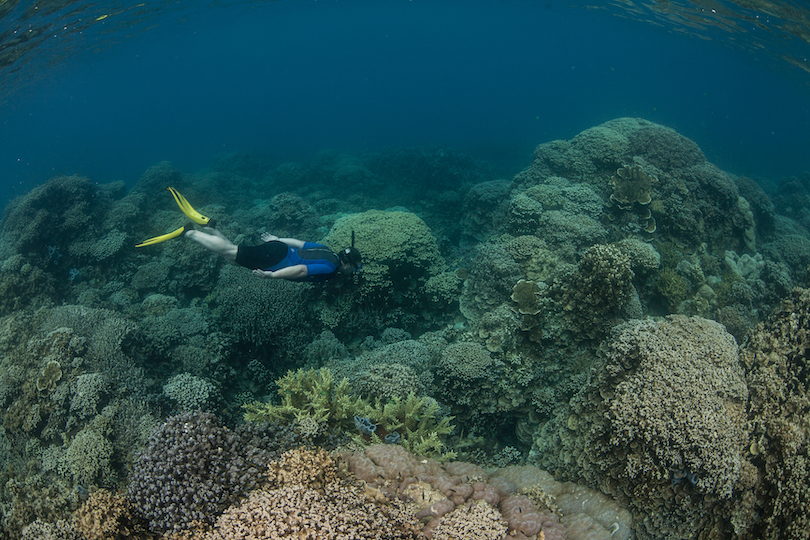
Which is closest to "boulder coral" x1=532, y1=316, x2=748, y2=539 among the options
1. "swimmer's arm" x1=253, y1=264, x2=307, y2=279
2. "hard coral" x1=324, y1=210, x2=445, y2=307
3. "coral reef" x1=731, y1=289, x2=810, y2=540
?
"coral reef" x1=731, y1=289, x2=810, y2=540

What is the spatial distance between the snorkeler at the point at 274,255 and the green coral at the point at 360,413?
1647 millimetres

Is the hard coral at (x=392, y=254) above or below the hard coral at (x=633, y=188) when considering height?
below

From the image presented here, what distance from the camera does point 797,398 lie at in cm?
379

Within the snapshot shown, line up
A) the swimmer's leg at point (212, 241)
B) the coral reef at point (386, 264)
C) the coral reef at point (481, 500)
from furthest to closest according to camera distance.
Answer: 1. the coral reef at point (386, 264)
2. the swimmer's leg at point (212, 241)
3. the coral reef at point (481, 500)

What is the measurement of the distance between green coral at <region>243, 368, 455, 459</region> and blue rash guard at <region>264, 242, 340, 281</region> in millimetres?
1639

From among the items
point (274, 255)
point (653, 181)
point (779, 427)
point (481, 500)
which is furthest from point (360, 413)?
point (653, 181)

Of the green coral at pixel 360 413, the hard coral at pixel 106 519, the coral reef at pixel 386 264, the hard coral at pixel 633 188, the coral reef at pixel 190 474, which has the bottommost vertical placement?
the coral reef at pixel 386 264

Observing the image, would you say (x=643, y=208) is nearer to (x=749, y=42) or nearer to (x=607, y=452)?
(x=607, y=452)

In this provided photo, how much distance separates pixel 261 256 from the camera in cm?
559

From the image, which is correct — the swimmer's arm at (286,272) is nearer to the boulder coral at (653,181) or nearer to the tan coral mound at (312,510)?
the tan coral mound at (312,510)

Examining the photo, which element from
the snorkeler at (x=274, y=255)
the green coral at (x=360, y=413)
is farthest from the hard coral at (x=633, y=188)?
the green coral at (x=360, y=413)

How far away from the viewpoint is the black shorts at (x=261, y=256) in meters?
5.58

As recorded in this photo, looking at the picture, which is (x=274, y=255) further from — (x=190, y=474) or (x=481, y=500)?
(x=481, y=500)

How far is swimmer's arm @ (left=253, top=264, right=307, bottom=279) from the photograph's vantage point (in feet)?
18.1
